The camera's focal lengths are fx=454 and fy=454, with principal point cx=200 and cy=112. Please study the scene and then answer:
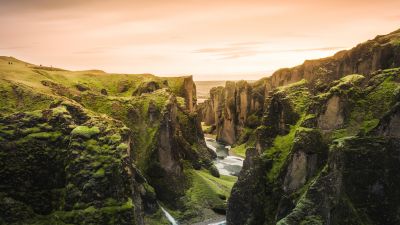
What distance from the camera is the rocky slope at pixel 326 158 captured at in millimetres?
69125

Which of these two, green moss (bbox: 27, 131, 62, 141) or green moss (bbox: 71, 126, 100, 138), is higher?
green moss (bbox: 71, 126, 100, 138)

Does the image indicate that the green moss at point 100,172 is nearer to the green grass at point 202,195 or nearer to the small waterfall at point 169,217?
the small waterfall at point 169,217

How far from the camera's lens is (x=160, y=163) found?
406 feet

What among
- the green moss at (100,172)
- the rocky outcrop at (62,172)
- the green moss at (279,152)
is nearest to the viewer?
the rocky outcrop at (62,172)

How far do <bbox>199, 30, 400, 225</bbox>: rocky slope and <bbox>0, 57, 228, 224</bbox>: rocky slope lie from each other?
975 inches

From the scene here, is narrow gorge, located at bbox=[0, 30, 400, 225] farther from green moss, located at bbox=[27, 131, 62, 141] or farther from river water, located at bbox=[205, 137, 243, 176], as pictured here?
river water, located at bbox=[205, 137, 243, 176]

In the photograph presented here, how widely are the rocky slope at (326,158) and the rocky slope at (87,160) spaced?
24759 millimetres

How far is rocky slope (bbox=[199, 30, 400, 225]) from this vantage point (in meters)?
69.1

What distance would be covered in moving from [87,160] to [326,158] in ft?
147

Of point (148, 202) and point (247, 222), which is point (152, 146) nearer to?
point (148, 202)

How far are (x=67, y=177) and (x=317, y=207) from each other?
4703 centimetres

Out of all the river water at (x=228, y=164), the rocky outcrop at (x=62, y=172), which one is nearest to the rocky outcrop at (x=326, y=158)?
the rocky outcrop at (x=62, y=172)

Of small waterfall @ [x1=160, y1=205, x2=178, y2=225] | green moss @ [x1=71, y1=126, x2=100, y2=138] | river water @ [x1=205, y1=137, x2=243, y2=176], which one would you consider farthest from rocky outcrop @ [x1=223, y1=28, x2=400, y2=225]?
river water @ [x1=205, y1=137, x2=243, y2=176]

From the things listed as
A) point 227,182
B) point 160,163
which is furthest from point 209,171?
point 160,163
